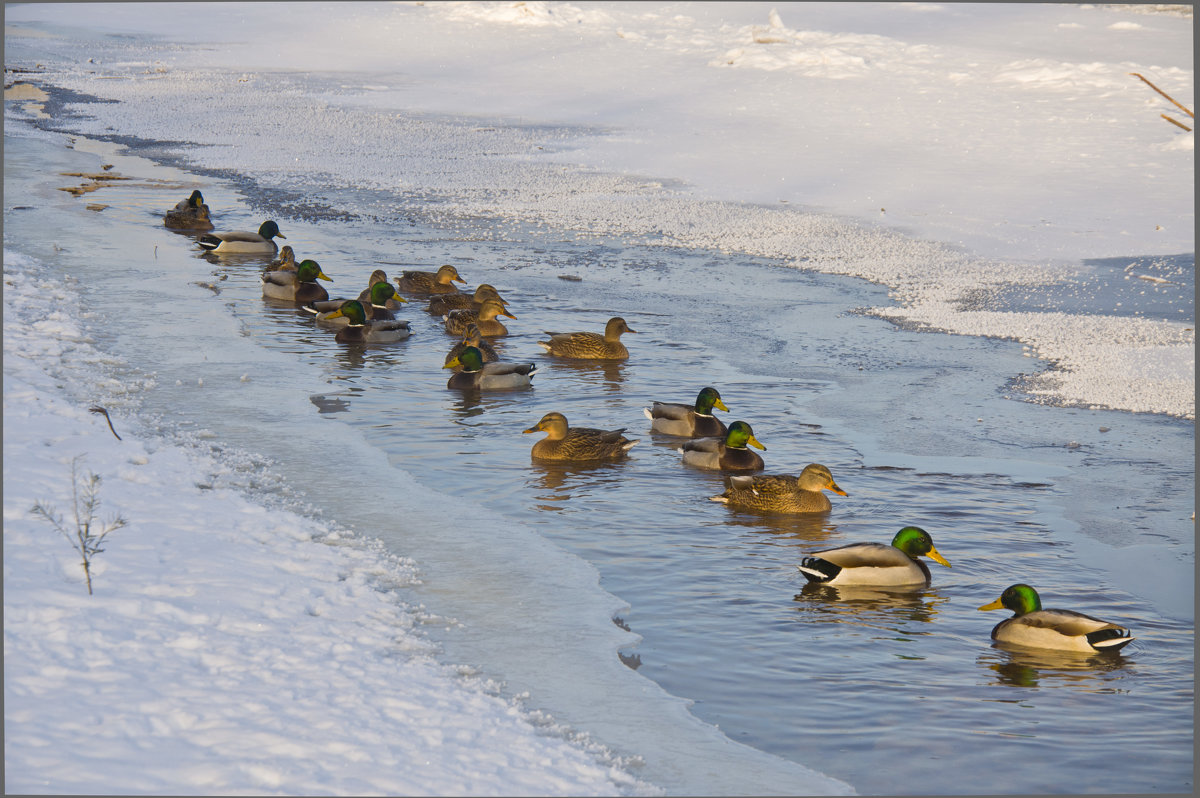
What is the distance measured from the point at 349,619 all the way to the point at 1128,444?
6.16 m

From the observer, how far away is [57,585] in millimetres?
5086

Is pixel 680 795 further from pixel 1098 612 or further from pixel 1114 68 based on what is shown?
pixel 1114 68

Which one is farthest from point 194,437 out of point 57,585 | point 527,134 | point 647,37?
point 647,37

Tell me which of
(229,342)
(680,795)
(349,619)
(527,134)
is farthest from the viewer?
(527,134)

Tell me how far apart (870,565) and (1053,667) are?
3.61 ft

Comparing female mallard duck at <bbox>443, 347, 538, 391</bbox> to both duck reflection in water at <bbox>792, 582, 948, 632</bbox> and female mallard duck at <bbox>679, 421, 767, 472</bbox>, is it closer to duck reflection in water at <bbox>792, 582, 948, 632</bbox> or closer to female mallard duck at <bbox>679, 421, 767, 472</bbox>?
female mallard duck at <bbox>679, 421, 767, 472</bbox>

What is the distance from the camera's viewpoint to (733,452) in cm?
845

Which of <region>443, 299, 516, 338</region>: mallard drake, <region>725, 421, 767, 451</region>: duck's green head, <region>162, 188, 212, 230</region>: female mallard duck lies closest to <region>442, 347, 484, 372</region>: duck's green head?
<region>443, 299, 516, 338</region>: mallard drake

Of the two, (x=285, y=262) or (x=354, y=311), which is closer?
(x=354, y=311)

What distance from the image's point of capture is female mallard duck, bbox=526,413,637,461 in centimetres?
857

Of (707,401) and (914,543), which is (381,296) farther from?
(914,543)

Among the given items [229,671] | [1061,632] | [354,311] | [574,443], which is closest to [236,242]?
[354,311]

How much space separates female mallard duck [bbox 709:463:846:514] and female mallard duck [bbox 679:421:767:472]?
0.55m

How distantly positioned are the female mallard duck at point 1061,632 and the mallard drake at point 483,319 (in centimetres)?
696
